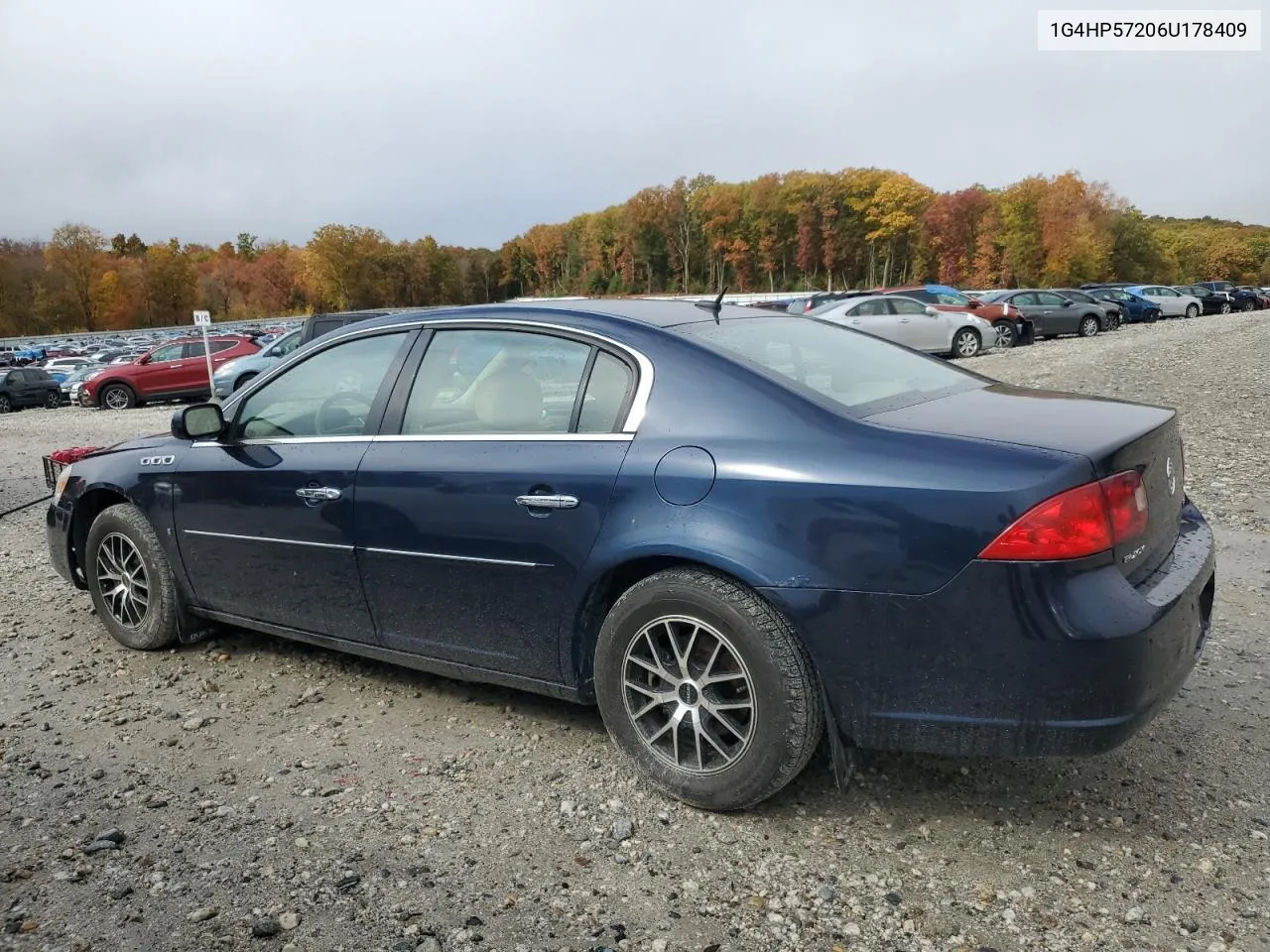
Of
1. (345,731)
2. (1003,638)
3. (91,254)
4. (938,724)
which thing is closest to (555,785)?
(345,731)

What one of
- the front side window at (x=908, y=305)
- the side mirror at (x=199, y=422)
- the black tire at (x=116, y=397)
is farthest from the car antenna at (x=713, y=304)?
the black tire at (x=116, y=397)

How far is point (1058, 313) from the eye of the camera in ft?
94.7

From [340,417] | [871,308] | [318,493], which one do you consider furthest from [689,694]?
[871,308]

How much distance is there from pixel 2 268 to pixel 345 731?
360 ft

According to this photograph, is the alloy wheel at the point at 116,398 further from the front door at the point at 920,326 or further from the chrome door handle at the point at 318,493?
the chrome door handle at the point at 318,493

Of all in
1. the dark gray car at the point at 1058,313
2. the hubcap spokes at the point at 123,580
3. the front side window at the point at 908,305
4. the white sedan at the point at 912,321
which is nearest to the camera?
the hubcap spokes at the point at 123,580

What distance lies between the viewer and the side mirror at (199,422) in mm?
4219

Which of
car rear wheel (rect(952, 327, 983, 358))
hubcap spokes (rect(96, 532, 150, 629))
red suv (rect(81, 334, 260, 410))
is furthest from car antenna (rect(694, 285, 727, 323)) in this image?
red suv (rect(81, 334, 260, 410))

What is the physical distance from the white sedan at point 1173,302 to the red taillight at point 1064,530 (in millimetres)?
43391

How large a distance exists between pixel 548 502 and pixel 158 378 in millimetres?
24035

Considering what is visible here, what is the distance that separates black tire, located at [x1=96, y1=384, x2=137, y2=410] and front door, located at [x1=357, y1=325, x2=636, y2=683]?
23.4 metres

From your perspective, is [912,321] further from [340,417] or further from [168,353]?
[340,417]

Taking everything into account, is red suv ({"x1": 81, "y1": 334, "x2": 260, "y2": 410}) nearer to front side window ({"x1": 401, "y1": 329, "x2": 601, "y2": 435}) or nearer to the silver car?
the silver car

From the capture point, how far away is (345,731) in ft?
12.2
